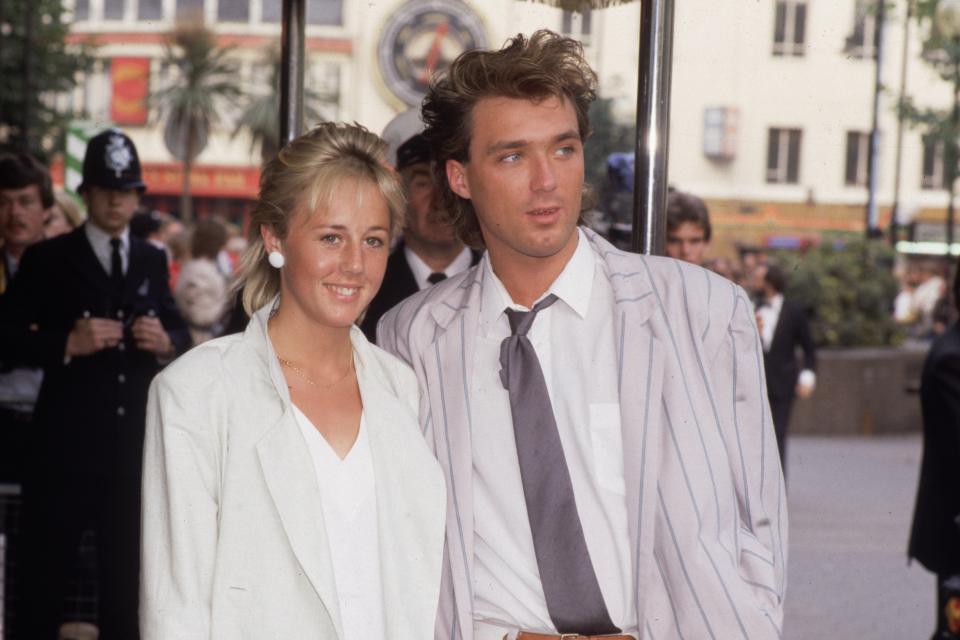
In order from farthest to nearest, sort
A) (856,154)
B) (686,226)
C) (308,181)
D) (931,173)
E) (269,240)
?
(931,173) < (856,154) < (686,226) < (269,240) < (308,181)

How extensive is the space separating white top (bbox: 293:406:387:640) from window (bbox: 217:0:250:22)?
37276 mm

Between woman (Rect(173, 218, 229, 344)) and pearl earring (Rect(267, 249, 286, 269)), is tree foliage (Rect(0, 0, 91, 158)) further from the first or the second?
pearl earring (Rect(267, 249, 286, 269))

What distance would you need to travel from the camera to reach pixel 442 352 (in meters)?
2.99

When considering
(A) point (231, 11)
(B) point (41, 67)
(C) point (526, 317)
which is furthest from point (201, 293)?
(A) point (231, 11)

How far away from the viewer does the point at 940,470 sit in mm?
4637

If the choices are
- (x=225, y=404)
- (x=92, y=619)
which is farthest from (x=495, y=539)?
(x=92, y=619)

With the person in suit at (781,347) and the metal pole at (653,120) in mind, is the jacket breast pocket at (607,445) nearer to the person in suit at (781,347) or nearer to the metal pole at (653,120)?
the metal pole at (653,120)

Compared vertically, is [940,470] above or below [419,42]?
below

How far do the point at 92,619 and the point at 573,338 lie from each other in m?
3.34

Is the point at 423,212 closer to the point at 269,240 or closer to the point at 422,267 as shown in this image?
the point at 422,267

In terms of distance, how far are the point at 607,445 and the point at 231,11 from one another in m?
38.3

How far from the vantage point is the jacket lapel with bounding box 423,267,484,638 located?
111 inches

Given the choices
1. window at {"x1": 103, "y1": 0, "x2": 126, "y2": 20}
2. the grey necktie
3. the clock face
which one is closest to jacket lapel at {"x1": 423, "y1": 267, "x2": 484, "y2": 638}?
the grey necktie

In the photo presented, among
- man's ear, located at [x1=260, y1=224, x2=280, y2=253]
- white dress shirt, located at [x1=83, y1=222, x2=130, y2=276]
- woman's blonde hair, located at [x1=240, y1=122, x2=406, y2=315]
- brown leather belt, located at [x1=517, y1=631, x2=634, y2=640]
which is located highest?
woman's blonde hair, located at [x1=240, y1=122, x2=406, y2=315]
